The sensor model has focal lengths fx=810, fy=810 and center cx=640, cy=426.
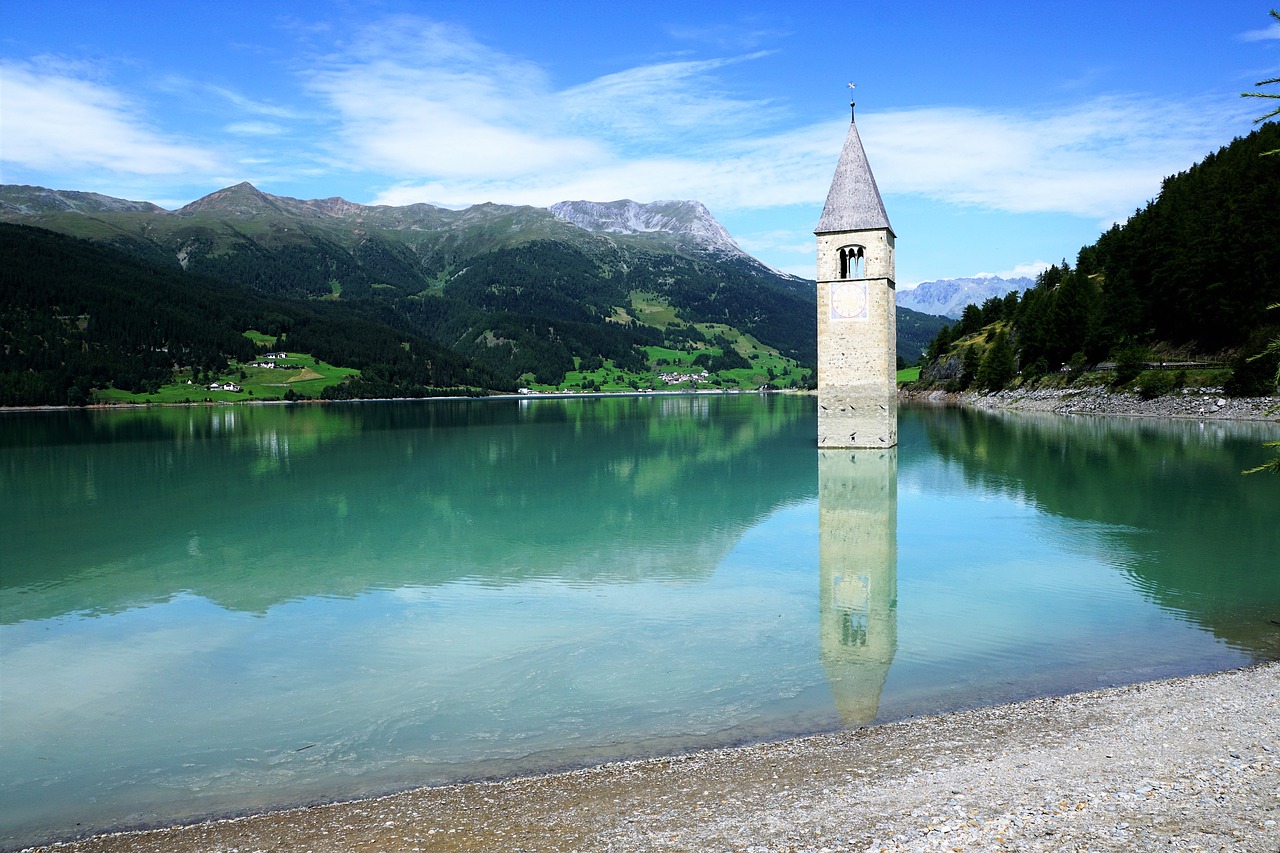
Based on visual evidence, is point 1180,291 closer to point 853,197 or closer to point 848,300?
point 853,197

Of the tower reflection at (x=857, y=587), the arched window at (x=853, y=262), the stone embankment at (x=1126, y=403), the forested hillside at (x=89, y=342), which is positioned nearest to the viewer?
the tower reflection at (x=857, y=587)

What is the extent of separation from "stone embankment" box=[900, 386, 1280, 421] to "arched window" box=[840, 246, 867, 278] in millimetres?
21477

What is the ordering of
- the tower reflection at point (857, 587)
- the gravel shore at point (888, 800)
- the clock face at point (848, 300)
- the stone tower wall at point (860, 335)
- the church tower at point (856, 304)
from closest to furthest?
the gravel shore at point (888, 800) → the tower reflection at point (857, 587) → the stone tower wall at point (860, 335) → the church tower at point (856, 304) → the clock face at point (848, 300)

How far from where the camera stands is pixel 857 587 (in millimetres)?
18062

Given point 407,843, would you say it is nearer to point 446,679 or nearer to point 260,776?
point 260,776

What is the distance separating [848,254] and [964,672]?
Answer: 3698cm

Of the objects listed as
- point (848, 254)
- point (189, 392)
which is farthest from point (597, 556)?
point (189, 392)

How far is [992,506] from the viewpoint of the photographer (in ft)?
94.3

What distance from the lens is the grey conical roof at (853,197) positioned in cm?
4553

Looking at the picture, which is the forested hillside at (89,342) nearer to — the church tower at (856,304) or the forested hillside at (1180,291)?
the forested hillside at (1180,291)

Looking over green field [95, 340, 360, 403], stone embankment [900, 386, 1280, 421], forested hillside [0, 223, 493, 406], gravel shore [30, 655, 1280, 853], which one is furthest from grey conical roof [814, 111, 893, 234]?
forested hillside [0, 223, 493, 406]

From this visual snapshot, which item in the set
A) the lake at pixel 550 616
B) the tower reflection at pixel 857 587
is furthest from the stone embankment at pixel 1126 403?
the lake at pixel 550 616

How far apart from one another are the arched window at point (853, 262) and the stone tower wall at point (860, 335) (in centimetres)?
7

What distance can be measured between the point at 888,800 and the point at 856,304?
1585 inches
